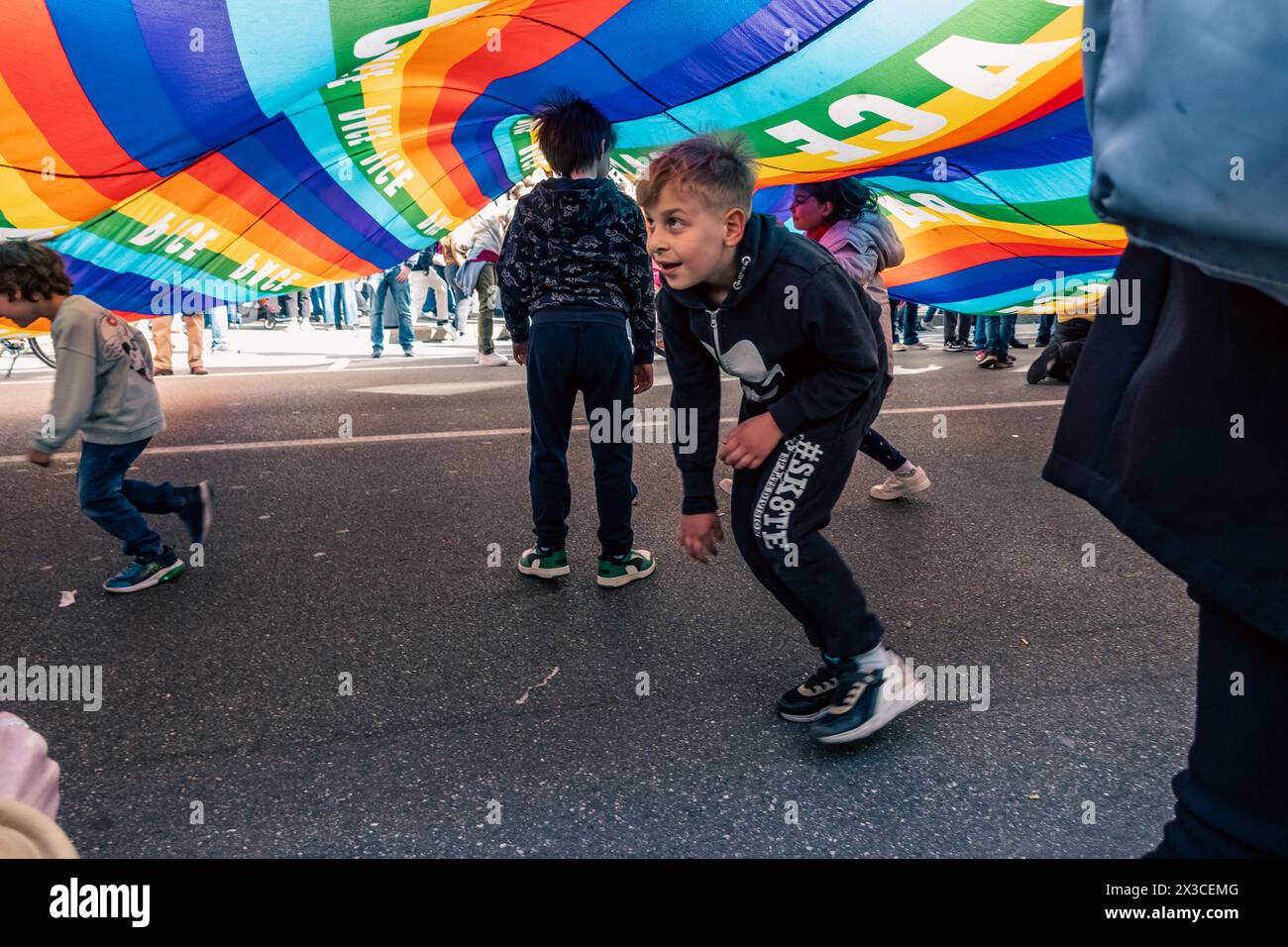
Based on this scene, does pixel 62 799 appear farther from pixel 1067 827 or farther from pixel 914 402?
pixel 914 402

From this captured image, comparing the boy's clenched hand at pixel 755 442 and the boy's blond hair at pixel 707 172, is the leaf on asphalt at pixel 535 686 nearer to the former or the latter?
the boy's clenched hand at pixel 755 442

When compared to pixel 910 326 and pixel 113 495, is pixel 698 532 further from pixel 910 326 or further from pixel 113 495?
pixel 910 326

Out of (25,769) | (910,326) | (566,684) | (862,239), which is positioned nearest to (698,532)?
(566,684)

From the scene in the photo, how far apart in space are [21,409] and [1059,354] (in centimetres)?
923

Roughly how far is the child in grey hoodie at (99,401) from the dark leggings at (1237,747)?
3739 millimetres

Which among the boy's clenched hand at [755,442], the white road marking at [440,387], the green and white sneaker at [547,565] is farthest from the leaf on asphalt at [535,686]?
the white road marking at [440,387]

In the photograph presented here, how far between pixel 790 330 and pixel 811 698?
3.42 ft

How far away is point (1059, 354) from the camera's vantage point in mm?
7965

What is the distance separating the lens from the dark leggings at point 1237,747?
97cm

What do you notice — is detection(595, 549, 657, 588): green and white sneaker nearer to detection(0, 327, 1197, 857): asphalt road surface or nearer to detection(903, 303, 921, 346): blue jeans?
detection(0, 327, 1197, 857): asphalt road surface

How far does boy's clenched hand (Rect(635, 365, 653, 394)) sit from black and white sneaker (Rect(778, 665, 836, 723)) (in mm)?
1579

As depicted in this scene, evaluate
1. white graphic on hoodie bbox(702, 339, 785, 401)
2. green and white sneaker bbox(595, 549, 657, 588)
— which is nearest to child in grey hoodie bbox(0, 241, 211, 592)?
green and white sneaker bbox(595, 549, 657, 588)

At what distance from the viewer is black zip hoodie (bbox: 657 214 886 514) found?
2275 mm

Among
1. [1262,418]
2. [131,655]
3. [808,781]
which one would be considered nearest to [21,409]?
[131,655]
